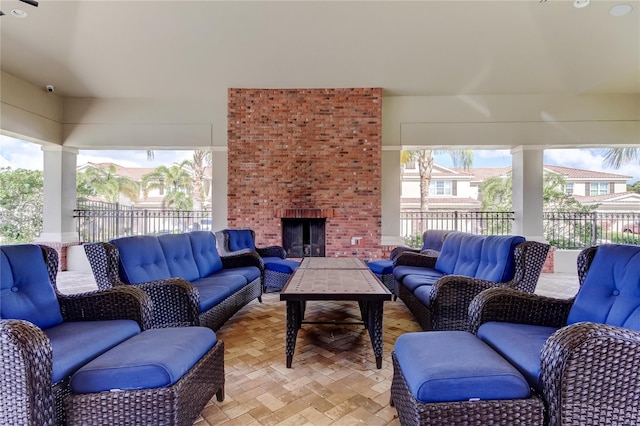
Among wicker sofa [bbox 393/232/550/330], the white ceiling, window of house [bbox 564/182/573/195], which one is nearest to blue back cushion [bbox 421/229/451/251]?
wicker sofa [bbox 393/232/550/330]

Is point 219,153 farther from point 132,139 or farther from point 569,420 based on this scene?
point 569,420

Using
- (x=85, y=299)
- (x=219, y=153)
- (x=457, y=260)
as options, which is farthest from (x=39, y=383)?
(x=219, y=153)

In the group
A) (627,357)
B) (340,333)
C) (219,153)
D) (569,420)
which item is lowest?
(340,333)

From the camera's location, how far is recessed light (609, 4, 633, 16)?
12.3 ft

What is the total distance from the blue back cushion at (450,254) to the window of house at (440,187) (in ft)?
39.8

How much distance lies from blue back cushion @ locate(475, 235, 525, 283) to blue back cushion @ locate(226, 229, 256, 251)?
2912 millimetres

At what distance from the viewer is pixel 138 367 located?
1.26 meters

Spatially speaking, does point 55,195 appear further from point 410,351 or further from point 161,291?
point 410,351

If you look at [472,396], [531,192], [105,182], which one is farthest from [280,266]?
[105,182]

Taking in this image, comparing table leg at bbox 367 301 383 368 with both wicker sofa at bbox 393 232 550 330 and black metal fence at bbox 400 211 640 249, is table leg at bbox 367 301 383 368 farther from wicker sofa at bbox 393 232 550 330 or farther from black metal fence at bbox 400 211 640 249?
black metal fence at bbox 400 211 640 249

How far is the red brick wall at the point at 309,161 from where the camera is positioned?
18.0 feet

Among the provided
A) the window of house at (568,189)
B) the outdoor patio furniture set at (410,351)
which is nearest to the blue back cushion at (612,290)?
the outdoor patio furniture set at (410,351)

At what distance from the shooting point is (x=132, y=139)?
19.1 ft

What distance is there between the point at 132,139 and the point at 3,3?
2.37 metres
